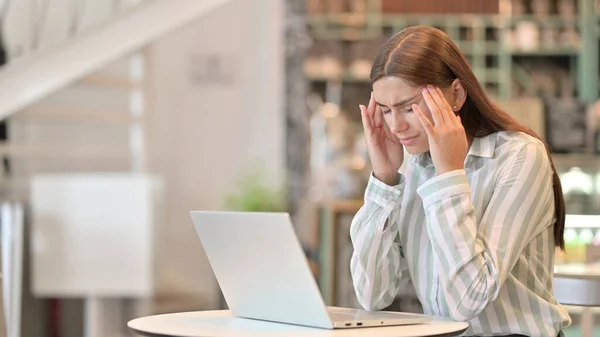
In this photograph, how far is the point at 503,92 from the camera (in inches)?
324

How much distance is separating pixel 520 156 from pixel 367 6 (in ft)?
21.3

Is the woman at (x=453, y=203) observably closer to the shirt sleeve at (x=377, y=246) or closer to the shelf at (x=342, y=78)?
the shirt sleeve at (x=377, y=246)

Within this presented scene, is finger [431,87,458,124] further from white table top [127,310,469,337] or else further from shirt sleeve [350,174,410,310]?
white table top [127,310,469,337]

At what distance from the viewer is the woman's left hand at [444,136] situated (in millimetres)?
1780

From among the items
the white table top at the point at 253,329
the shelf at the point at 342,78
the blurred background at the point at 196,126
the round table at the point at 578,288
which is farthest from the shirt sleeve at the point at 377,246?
the shelf at the point at 342,78

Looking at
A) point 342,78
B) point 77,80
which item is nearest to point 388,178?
point 77,80

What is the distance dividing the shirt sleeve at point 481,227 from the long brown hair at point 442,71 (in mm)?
104

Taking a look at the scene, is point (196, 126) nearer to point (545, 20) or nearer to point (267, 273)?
point (545, 20)

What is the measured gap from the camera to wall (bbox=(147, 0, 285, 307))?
273 inches

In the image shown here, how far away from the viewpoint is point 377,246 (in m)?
1.97

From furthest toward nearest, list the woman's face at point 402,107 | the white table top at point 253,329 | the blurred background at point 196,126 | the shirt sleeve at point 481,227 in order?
the blurred background at point 196,126 < the woman's face at point 402,107 < the shirt sleeve at point 481,227 < the white table top at point 253,329

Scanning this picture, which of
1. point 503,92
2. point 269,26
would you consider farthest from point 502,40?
point 269,26

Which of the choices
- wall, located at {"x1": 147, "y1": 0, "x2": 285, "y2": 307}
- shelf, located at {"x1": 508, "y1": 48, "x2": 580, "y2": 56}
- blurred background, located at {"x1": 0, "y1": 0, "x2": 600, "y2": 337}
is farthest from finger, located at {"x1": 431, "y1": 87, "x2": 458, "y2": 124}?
shelf, located at {"x1": 508, "y1": 48, "x2": 580, "y2": 56}

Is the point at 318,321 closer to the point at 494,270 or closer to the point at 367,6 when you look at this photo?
the point at 494,270
